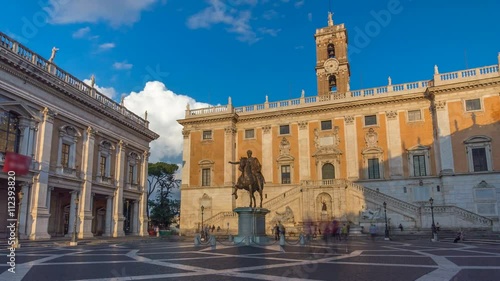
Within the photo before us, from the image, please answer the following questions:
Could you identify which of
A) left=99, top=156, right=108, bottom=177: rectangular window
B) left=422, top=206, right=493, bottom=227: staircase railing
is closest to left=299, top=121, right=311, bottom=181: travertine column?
left=422, top=206, right=493, bottom=227: staircase railing

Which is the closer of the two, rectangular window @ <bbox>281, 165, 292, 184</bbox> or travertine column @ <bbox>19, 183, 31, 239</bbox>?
travertine column @ <bbox>19, 183, 31, 239</bbox>

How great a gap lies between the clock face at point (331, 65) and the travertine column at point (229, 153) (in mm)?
15310

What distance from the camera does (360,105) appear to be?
4200 cm

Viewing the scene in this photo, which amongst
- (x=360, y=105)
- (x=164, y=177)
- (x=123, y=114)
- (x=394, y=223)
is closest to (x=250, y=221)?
(x=394, y=223)

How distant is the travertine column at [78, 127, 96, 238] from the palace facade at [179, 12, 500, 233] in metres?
14.5

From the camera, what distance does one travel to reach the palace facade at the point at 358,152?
35.4 m

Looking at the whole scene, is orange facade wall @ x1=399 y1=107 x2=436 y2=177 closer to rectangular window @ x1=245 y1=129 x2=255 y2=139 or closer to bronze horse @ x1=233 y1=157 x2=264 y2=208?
rectangular window @ x1=245 y1=129 x2=255 y2=139

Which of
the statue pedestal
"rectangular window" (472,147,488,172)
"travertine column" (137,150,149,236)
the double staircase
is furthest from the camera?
"travertine column" (137,150,149,236)

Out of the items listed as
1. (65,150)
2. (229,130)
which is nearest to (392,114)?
(229,130)

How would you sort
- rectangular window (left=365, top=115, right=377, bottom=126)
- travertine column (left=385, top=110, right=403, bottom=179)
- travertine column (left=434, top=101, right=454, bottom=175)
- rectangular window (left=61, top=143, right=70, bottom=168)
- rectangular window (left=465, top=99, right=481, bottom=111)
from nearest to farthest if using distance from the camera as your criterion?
rectangular window (left=61, top=143, right=70, bottom=168) < travertine column (left=434, top=101, right=454, bottom=175) < rectangular window (left=465, top=99, right=481, bottom=111) < travertine column (left=385, top=110, right=403, bottom=179) < rectangular window (left=365, top=115, right=377, bottom=126)

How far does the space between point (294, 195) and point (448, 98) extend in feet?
62.2

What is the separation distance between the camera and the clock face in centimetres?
4891

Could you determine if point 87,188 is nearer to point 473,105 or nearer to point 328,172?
point 328,172

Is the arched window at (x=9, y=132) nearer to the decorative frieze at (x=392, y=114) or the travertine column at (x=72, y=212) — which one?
the travertine column at (x=72, y=212)
